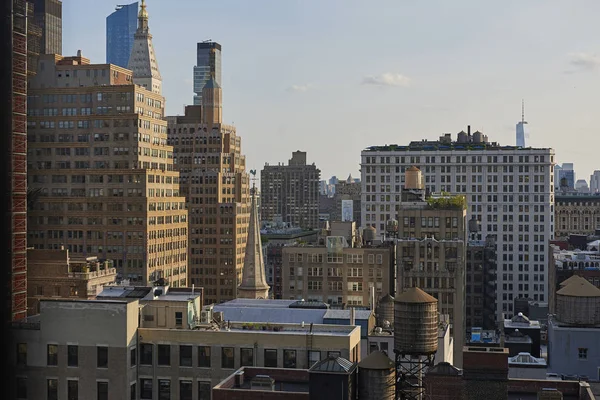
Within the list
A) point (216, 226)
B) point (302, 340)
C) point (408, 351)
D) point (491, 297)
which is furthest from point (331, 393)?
point (216, 226)

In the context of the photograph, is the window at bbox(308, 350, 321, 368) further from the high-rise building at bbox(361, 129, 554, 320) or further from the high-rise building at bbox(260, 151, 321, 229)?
the high-rise building at bbox(260, 151, 321, 229)

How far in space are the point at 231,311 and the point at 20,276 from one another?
1259 centimetres

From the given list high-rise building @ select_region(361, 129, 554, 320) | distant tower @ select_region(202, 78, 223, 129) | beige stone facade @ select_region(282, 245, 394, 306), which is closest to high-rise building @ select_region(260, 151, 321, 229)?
distant tower @ select_region(202, 78, 223, 129)

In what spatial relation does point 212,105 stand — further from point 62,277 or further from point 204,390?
point 204,390

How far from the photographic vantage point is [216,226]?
251 feet

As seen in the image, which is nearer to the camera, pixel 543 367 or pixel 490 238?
pixel 543 367

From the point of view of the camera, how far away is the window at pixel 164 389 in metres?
26.5

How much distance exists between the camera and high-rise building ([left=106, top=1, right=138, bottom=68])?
51.6m

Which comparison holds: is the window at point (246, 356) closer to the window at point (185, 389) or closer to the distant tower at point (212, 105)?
the window at point (185, 389)

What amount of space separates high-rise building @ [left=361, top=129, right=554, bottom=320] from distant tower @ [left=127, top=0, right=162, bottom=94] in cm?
2316

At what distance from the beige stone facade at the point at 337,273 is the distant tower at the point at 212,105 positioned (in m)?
35.4

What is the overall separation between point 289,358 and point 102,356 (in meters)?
5.56

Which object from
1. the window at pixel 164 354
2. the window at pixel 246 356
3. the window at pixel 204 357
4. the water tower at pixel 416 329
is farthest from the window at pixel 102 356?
the water tower at pixel 416 329

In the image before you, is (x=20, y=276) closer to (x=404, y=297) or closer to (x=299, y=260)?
(x=404, y=297)
